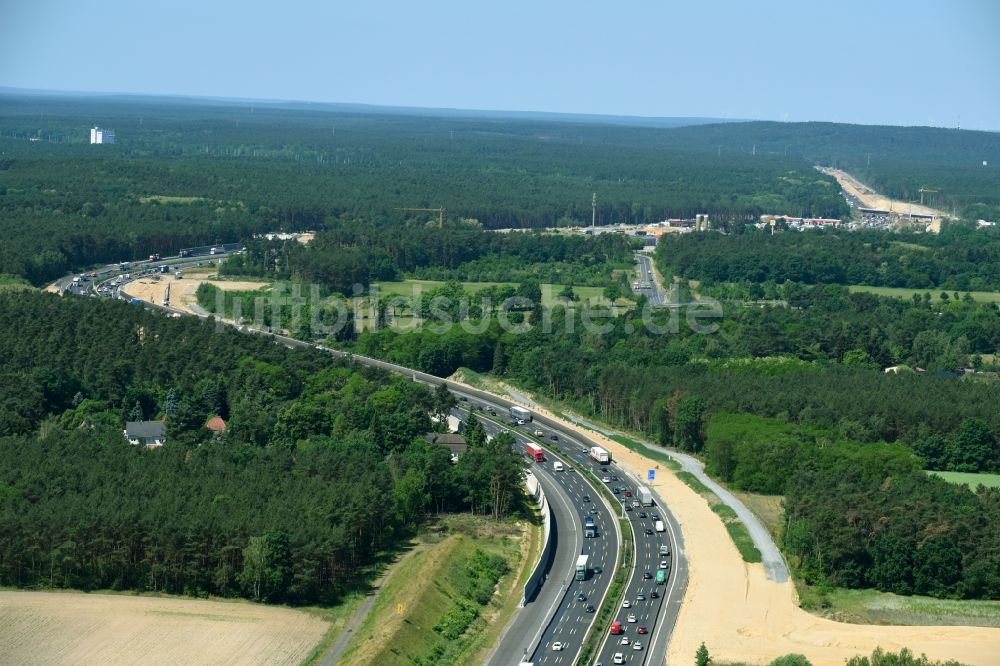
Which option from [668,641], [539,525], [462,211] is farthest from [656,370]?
[462,211]

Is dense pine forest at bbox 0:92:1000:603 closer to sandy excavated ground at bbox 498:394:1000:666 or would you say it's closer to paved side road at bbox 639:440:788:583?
paved side road at bbox 639:440:788:583

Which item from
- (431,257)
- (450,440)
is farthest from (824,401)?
(431,257)

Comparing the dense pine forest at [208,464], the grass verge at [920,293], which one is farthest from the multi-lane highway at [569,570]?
the grass verge at [920,293]

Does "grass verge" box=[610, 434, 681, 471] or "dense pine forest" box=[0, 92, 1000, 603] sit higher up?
"dense pine forest" box=[0, 92, 1000, 603]

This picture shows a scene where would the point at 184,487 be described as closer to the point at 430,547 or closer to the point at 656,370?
the point at 430,547

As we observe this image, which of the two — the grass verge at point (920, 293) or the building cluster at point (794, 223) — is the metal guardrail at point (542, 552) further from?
the building cluster at point (794, 223)

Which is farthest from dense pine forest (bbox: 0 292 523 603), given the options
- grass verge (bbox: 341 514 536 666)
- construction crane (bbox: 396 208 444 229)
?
construction crane (bbox: 396 208 444 229)
